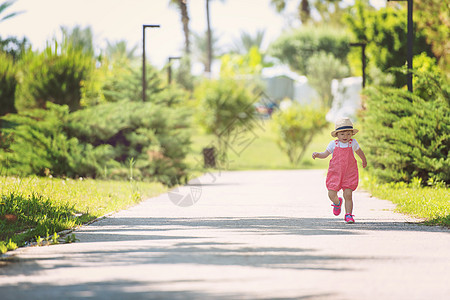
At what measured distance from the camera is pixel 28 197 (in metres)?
12.9

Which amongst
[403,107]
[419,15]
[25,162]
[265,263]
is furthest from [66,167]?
[419,15]

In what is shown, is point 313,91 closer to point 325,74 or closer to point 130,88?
point 325,74

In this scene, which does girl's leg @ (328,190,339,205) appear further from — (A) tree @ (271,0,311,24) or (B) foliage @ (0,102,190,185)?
(A) tree @ (271,0,311,24)

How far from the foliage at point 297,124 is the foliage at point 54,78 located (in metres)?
Answer: 17.3

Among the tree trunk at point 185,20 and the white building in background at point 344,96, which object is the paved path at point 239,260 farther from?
the tree trunk at point 185,20

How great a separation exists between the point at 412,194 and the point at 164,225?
21.5ft

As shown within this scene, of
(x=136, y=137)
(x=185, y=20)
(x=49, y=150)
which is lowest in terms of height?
(x=49, y=150)

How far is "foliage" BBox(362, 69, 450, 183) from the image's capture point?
17672 mm

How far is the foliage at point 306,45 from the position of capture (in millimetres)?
73688

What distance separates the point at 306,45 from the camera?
76750 mm

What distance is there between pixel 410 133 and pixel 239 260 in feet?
36.4

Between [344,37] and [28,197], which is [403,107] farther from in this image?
[344,37]

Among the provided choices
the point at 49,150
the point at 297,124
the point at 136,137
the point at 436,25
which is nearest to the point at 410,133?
the point at 136,137

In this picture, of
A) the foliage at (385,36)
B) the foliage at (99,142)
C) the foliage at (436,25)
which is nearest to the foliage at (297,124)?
the foliage at (385,36)
